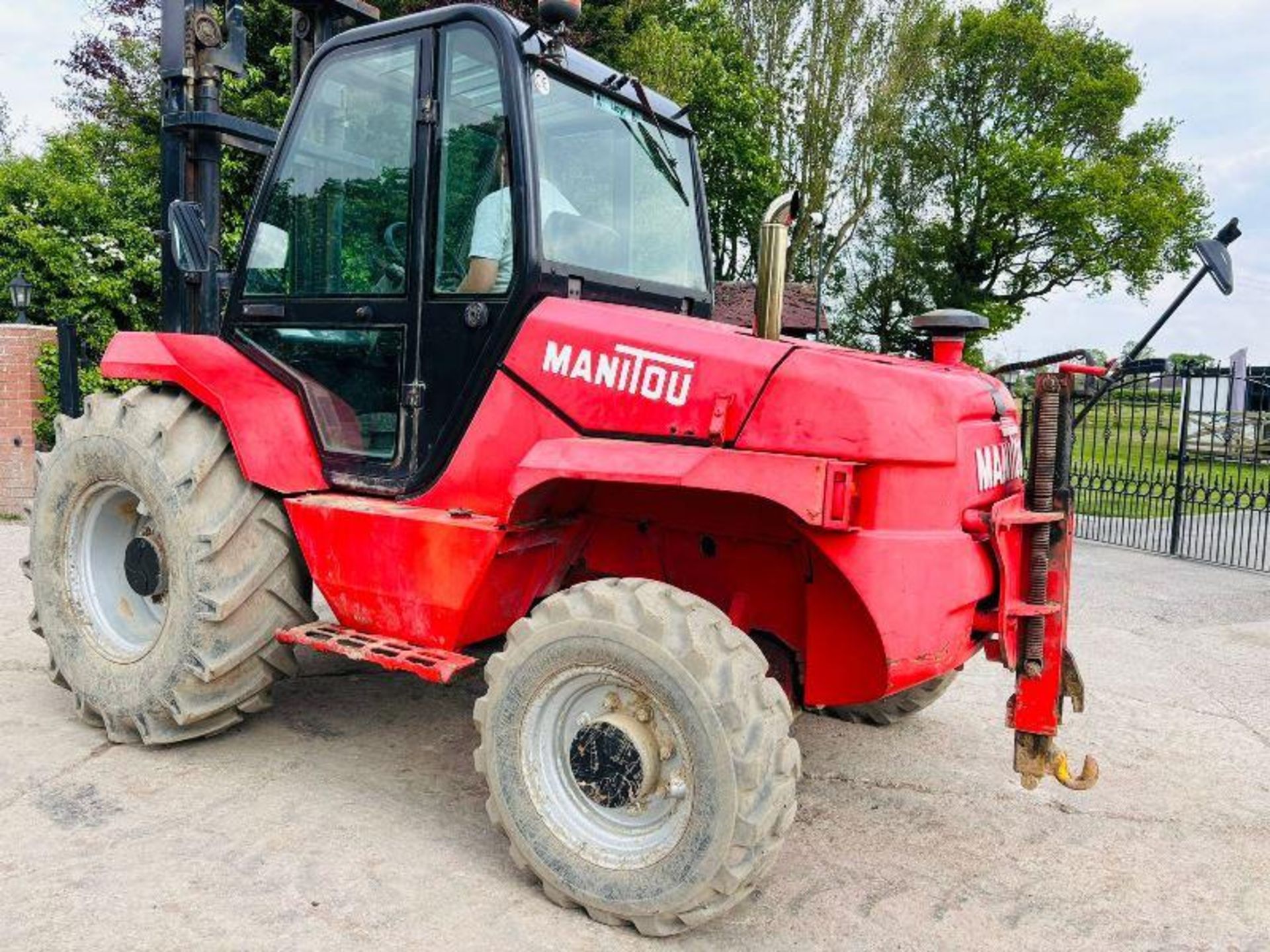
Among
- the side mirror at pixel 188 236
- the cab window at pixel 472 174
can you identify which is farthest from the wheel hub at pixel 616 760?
the side mirror at pixel 188 236

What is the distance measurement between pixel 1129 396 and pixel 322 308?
10824 mm

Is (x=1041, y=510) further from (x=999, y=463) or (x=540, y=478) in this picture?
(x=540, y=478)

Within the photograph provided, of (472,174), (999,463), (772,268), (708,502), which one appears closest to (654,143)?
(472,174)

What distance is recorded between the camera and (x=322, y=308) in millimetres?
3811

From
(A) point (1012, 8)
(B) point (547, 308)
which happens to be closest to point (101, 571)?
(B) point (547, 308)

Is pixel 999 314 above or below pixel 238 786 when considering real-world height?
above

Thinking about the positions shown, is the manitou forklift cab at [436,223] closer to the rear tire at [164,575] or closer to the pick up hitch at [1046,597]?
the rear tire at [164,575]

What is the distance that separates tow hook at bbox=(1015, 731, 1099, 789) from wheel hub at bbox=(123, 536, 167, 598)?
3.18 meters

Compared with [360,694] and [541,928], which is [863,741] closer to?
[541,928]

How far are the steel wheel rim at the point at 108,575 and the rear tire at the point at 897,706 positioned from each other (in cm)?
302

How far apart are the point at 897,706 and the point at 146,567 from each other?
3214 millimetres

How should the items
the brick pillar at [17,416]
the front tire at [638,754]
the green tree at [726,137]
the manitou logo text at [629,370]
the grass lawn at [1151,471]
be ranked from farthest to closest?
1. the green tree at [726,137]
2. the grass lawn at [1151,471]
3. the brick pillar at [17,416]
4. the manitou logo text at [629,370]
5. the front tire at [638,754]

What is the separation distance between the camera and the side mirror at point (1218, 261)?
276 cm

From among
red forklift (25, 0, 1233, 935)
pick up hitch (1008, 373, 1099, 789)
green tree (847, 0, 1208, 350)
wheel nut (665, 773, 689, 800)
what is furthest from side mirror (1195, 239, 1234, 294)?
green tree (847, 0, 1208, 350)
